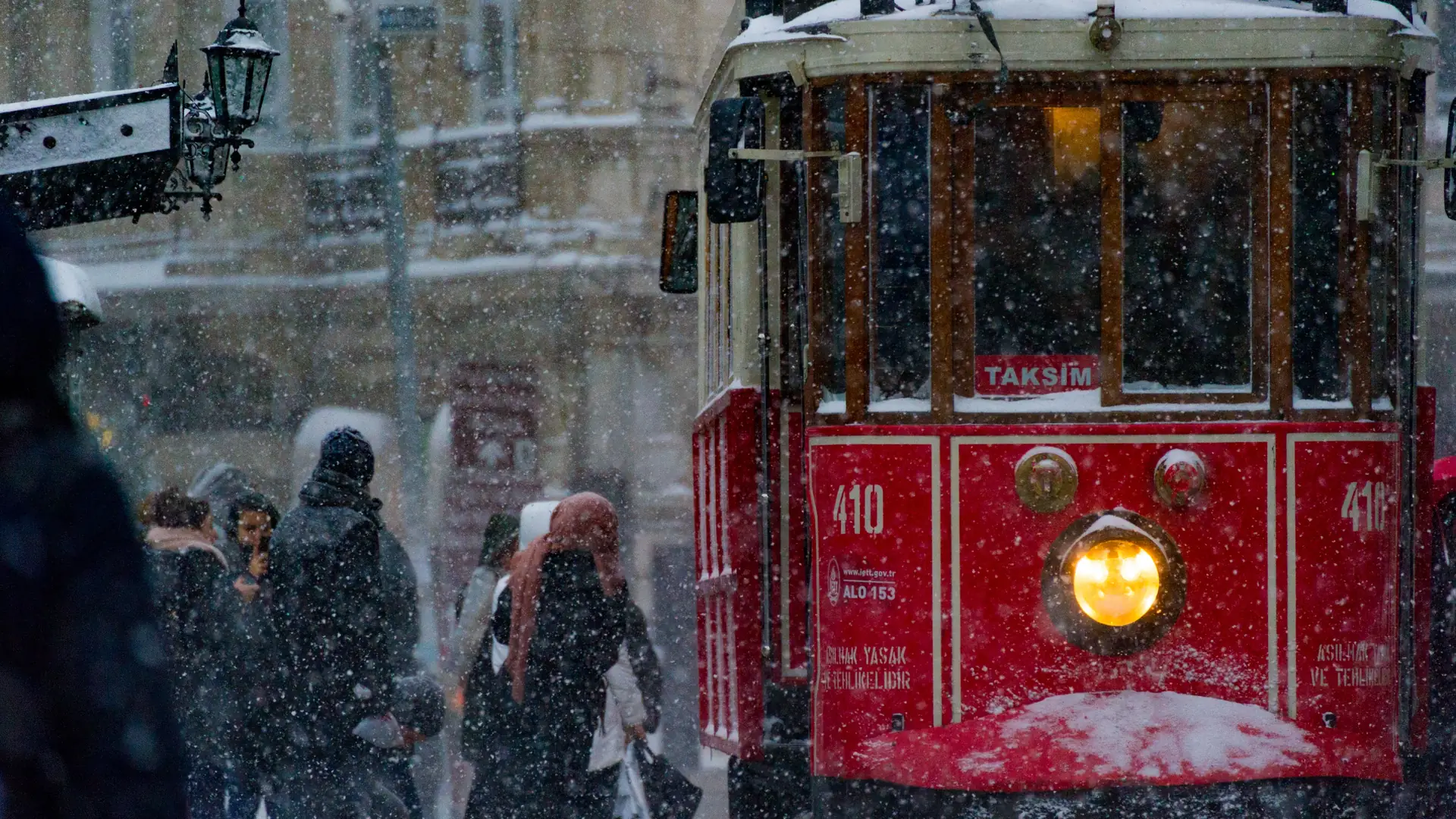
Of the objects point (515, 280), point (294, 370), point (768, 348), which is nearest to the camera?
point (768, 348)

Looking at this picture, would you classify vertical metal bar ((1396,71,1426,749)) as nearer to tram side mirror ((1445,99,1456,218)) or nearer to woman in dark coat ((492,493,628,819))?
tram side mirror ((1445,99,1456,218))

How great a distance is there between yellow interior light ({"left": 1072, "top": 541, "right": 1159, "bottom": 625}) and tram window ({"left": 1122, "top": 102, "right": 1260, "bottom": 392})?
526 millimetres

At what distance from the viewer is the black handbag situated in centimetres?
771

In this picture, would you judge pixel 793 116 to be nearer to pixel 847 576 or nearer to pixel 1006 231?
pixel 1006 231

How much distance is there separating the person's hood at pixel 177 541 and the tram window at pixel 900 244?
293 centimetres

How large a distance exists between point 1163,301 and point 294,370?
53.6 feet

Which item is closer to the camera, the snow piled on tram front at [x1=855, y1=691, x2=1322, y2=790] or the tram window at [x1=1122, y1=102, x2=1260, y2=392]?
the snow piled on tram front at [x1=855, y1=691, x2=1322, y2=790]

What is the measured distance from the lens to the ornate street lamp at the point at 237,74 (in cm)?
957

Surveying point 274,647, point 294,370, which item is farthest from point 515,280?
point 274,647

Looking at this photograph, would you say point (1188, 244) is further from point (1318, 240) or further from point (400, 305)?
point (400, 305)

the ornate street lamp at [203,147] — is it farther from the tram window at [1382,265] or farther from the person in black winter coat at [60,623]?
the person in black winter coat at [60,623]

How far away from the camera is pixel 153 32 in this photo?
71.8 feet

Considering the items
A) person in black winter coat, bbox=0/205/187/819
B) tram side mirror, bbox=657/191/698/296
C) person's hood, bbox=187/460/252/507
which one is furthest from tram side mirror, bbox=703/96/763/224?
person's hood, bbox=187/460/252/507

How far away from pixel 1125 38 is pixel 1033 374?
1.01m
